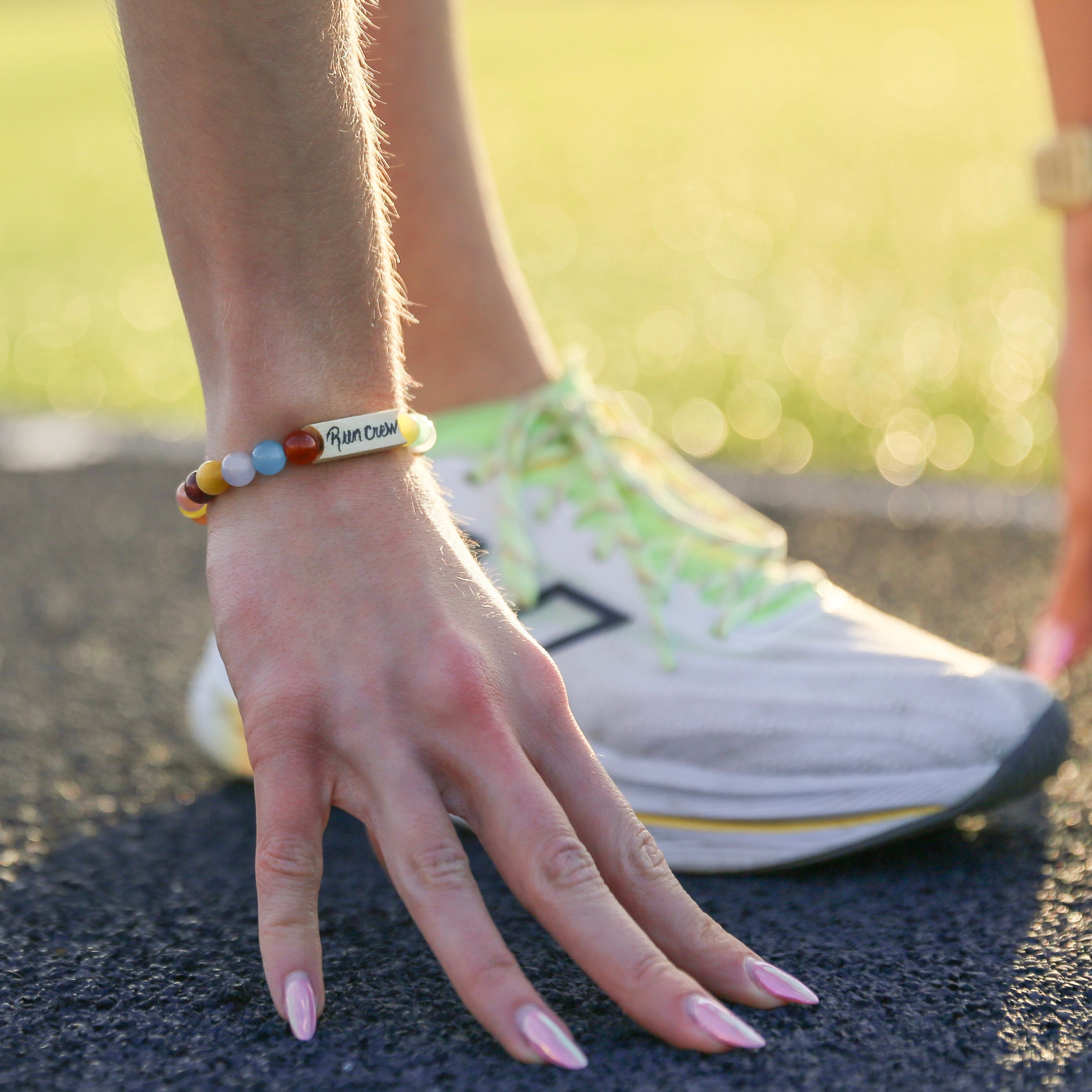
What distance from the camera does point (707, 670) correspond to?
1.23 meters

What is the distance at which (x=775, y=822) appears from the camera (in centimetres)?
117

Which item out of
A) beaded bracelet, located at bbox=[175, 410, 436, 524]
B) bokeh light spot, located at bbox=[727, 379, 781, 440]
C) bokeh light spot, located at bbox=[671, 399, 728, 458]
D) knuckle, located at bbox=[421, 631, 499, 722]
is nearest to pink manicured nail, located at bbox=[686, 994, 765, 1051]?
knuckle, located at bbox=[421, 631, 499, 722]

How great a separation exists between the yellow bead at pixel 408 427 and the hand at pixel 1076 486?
38.9 inches

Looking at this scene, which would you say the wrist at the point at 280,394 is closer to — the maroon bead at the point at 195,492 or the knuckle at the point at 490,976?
the maroon bead at the point at 195,492

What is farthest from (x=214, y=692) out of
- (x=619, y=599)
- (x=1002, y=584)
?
(x=1002, y=584)

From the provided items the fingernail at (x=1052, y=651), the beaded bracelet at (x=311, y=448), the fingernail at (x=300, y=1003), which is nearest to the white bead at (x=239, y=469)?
the beaded bracelet at (x=311, y=448)

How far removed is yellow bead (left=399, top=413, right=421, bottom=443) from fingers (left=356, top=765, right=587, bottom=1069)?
240 millimetres

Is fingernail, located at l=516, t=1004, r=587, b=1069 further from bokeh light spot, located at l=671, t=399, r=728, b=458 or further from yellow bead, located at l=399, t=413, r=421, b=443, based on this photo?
bokeh light spot, located at l=671, t=399, r=728, b=458

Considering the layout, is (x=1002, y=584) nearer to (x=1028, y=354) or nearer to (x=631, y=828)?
(x=631, y=828)

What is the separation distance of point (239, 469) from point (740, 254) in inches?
214

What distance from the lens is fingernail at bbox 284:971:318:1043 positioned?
0.82 meters

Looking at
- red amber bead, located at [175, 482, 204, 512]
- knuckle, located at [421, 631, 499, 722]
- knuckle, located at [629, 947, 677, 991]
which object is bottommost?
knuckle, located at [629, 947, 677, 991]

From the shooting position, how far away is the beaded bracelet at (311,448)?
860 millimetres

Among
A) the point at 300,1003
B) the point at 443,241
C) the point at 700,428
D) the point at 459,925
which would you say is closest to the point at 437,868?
the point at 459,925
